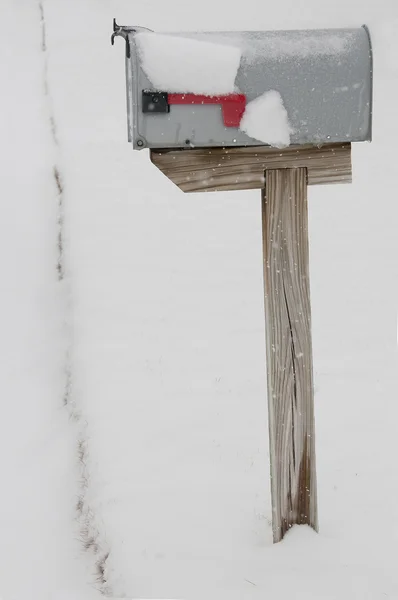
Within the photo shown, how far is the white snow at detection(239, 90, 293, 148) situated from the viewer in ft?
8.00

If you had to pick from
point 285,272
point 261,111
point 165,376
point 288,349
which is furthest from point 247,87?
point 165,376

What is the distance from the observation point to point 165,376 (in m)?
5.07

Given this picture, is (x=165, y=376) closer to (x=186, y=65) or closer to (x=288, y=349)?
(x=288, y=349)

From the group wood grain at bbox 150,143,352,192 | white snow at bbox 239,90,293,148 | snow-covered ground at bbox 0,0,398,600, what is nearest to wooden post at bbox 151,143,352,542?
wood grain at bbox 150,143,352,192

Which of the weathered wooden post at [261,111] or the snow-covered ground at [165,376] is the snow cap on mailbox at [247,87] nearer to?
the weathered wooden post at [261,111]

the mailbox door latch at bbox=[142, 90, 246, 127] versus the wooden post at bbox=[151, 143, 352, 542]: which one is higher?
the mailbox door latch at bbox=[142, 90, 246, 127]

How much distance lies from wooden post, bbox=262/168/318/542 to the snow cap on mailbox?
0.29 m

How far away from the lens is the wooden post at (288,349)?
107 inches

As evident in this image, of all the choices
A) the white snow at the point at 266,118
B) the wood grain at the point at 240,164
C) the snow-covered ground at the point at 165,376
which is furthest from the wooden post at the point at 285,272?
the snow-covered ground at the point at 165,376

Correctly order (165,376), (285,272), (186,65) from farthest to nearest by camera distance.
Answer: (165,376)
(285,272)
(186,65)

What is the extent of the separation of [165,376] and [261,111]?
293cm

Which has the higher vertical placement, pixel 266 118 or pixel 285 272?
pixel 266 118

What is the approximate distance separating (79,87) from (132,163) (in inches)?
131

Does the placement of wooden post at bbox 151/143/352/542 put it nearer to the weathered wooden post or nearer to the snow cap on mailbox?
the weathered wooden post
